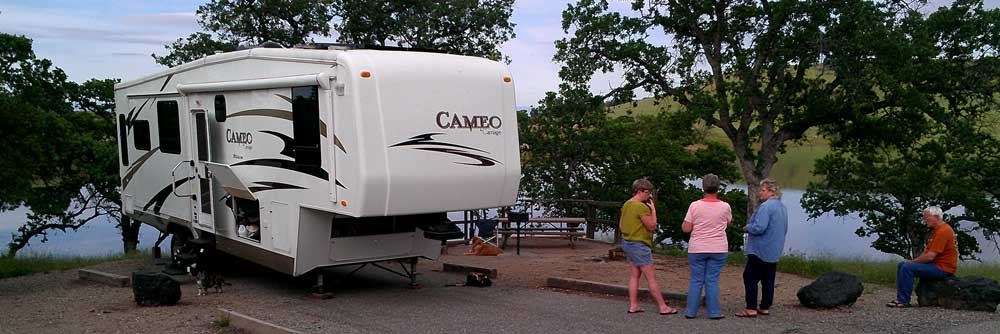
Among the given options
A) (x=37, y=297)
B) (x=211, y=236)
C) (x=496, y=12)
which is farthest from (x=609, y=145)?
(x=37, y=297)

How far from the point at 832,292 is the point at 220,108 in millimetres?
7376

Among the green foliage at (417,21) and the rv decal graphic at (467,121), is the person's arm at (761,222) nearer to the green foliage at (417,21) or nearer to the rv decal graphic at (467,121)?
the rv decal graphic at (467,121)

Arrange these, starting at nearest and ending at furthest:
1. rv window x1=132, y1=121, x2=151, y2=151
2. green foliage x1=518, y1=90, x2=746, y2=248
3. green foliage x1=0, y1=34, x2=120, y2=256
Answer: rv window x1=132, y1=121, x2=151, y2=151, green foliage x1=0, y1=34, x2=120, y2=256, green foliage x1=518, y1=90, x2=746, y2=248

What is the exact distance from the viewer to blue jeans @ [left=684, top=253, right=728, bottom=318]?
26.5ft

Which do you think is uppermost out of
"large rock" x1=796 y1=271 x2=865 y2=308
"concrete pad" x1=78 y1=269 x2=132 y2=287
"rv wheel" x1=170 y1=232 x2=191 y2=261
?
"rv wheel" x1=170 y1=232 x2=191 y2=261

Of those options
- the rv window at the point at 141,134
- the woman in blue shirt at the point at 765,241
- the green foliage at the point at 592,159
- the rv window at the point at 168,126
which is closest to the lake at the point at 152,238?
the green foliage at the point at 592,159

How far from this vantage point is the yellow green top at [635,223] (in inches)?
326

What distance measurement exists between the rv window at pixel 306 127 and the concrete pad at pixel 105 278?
363cm

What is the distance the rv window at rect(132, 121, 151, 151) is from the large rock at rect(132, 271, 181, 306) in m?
3.82

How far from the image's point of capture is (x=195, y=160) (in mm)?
11133

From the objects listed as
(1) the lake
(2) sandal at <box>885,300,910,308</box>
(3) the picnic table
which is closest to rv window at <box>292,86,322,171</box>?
(2) sandal at <box>885,300,910,308</box>

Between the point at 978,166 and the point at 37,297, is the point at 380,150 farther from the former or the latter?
the point at 978,166

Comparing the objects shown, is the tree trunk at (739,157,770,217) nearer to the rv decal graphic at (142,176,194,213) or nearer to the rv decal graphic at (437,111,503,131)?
the rv decal graphic at (437,111,503,131)

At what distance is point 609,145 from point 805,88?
579 centimetres
